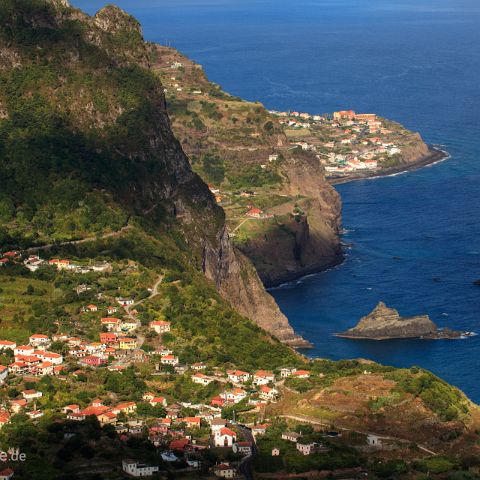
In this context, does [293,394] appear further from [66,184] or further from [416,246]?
[416,246]

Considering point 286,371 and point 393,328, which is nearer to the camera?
point 286,371

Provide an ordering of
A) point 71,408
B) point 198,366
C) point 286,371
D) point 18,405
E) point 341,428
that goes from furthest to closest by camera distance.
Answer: point 198,366 → point 286,371 → point 18,405 → point 341,428 → point 71,408

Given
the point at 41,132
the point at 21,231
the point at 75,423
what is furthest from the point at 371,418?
the point at 41,132

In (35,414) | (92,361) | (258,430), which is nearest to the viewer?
(35,414)

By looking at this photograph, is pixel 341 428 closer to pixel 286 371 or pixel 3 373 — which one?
pixel 286 371

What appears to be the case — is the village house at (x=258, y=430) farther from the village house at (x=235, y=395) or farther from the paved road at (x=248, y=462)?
the village house at (x=235, y=395)

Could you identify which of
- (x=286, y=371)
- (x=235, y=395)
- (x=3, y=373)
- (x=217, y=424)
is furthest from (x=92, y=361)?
(x=217, y=424)

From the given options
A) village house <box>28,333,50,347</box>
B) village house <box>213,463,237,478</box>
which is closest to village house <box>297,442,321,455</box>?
village house <box>213,463,237,478</box>
